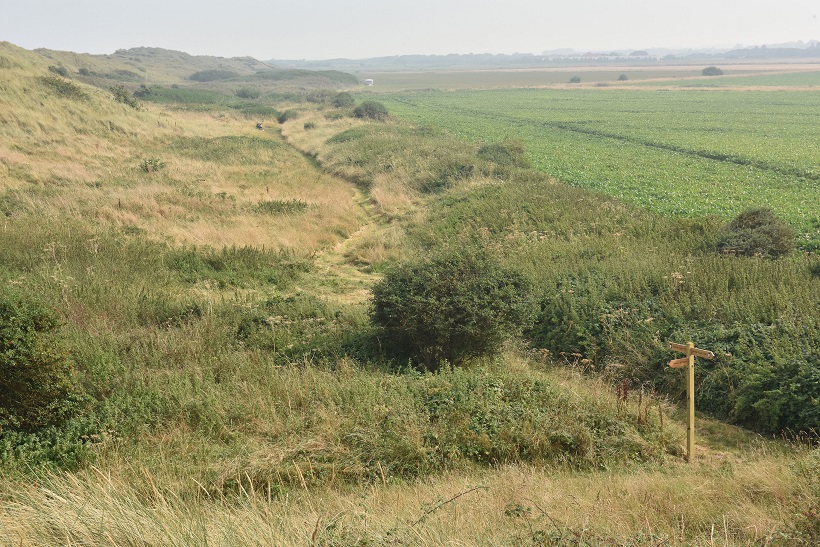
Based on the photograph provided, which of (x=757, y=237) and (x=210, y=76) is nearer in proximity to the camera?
(x=757, y=237)

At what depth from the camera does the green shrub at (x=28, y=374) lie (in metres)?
6.42

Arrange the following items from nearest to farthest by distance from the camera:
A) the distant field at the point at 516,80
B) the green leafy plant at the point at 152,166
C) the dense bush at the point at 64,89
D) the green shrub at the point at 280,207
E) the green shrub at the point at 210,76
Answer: the green shrub at the point at 280,207, the green leafy plant at the point at 152,166, the dense bush at the point at 64,89, the distant field at the point at 516,80, the green shrub at the point at 210,76

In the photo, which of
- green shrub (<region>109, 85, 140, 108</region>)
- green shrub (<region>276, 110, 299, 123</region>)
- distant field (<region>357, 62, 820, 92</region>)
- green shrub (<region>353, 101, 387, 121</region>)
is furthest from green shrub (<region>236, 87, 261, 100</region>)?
green shrub (<region>109, 85, 140, 108</region>)

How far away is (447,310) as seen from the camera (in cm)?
914

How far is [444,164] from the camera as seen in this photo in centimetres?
2742

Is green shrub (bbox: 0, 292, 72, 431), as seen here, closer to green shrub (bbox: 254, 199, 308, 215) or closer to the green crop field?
green shrub (bbox: 254, 199, 308, 215)

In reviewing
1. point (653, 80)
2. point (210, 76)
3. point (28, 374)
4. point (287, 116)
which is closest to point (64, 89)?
point (287, 116)

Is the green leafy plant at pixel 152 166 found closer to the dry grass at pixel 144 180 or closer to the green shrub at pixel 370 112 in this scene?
the dry grass at pixel 144 180

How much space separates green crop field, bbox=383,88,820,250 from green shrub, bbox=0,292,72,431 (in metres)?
15.5

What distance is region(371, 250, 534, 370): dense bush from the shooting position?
29.8 feet

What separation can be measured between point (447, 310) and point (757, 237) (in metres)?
8.00

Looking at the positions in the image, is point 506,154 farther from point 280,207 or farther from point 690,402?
point 690,402

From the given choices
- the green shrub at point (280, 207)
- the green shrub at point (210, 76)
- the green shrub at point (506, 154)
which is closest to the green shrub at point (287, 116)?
the green shrub at point (506, 154)

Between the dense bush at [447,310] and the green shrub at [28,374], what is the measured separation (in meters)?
4.45
